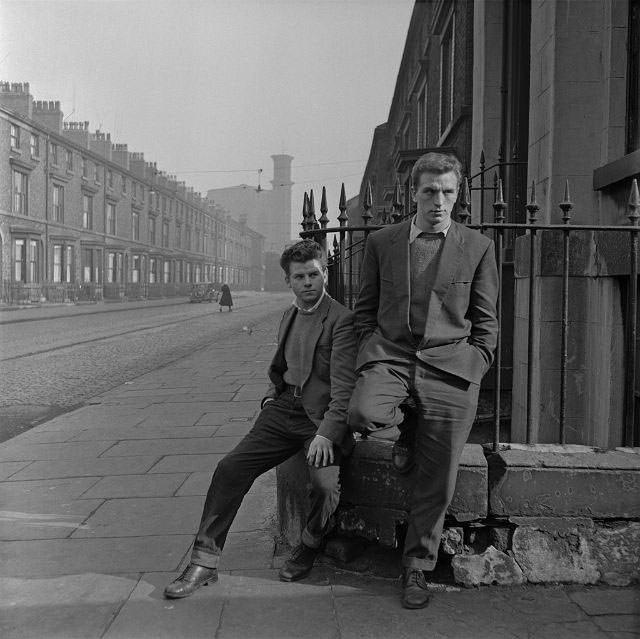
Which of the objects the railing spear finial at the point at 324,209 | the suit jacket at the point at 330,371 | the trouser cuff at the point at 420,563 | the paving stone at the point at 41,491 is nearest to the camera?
the trouser cuff at the point at 420,563

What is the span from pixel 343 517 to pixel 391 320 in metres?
1.15

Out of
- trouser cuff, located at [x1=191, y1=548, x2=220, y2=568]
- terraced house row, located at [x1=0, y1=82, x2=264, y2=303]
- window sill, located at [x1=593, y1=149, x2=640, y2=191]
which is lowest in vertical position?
trouser cuff, located at [x1=191, y1=548, x2=220, y2=568]

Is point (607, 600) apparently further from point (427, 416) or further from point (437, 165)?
point (437, 165)

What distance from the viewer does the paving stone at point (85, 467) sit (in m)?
5.11

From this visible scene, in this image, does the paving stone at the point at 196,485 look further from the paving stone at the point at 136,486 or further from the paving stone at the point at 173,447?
the paving stone at the point at 173,447

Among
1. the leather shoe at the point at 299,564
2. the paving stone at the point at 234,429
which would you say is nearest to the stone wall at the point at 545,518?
the leather shoe at the point at 299,564

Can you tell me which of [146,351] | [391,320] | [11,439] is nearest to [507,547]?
[391,320]

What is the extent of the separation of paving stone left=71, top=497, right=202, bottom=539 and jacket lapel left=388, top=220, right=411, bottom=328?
6.36 ft

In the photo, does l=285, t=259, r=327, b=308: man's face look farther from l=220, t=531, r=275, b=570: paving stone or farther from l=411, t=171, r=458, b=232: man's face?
l=220, t=531, r=275, b=570: paving stone

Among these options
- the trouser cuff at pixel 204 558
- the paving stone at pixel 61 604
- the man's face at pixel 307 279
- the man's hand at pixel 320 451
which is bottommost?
the paving stone at pixel 61 604

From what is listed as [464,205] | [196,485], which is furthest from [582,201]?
[196,485]

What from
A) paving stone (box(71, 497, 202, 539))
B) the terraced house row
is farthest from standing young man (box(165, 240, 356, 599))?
the terraced house row

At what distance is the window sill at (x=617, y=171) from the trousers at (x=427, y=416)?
76.9 inches

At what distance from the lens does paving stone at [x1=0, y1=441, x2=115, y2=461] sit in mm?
5672
